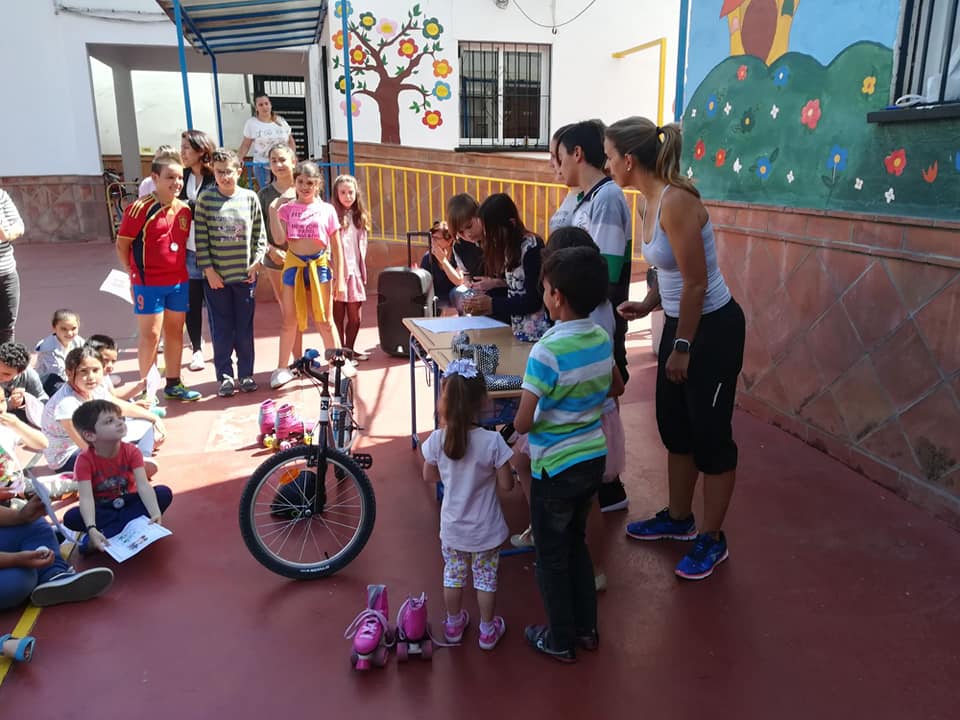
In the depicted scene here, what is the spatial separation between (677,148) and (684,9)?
3157 mm

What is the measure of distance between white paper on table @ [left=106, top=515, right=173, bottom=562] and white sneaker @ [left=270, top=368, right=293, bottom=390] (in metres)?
2.43

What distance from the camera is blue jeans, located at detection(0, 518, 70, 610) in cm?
300

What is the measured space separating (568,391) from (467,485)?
524 mm

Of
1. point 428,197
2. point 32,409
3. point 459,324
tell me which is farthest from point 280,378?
point 428,197

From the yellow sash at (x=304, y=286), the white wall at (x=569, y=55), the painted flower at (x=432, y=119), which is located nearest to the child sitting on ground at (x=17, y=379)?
the yellow sash at (x=304, y=286)

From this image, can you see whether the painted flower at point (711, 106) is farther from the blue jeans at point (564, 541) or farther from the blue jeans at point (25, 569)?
A: the blue jeans at point (25, 569)

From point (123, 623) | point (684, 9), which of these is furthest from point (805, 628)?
point (684, 9)

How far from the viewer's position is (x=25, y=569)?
3.05 meters

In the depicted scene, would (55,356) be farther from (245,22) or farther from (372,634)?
(245,22)

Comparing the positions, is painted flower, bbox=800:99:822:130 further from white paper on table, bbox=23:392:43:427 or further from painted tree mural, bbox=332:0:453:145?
painted tree mural, bbox=332:0:453:145

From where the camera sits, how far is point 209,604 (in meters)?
3.09

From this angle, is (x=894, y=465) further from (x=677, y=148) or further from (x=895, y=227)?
(x=677, y=148)

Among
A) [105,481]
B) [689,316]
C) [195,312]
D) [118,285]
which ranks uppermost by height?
[689,316]

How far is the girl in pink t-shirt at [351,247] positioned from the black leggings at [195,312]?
3.57 ft
